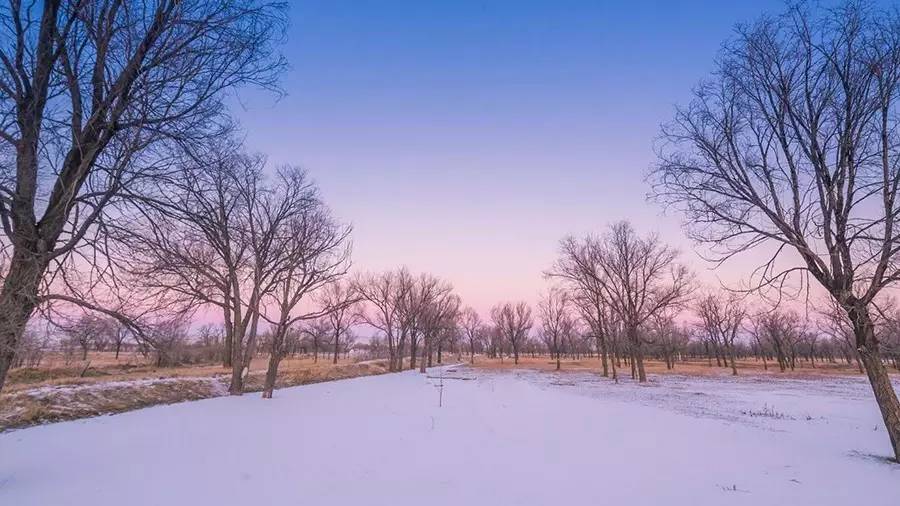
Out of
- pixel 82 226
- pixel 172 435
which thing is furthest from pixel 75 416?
pixel 82 226

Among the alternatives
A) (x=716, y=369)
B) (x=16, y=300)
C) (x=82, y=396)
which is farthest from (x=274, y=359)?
(x=716, y=369)

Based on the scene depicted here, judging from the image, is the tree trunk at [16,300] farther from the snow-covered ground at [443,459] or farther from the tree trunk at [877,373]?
the tree trunk at [877,373]

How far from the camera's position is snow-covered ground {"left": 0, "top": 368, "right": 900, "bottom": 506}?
5625 mm

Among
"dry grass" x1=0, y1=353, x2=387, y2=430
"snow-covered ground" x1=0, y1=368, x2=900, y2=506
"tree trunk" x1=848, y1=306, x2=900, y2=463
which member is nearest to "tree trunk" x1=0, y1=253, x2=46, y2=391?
"snow-covered ground" x1=0, y1=368, x2=900, y2=506

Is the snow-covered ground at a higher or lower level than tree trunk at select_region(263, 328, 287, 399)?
lower

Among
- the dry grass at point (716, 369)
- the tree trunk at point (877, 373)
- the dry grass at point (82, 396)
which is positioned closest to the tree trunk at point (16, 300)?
the dry grass at point (82, 396)

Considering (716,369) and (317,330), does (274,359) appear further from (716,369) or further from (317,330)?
(716,369)

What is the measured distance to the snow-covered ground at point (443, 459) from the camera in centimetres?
562

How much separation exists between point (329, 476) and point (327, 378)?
2733 centimetres

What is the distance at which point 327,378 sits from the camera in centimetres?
3194

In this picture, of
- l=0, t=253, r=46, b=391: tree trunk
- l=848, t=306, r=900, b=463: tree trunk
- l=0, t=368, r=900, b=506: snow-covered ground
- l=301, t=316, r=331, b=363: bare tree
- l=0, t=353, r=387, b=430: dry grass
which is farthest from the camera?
l=301, t=316, r=331, b=363: bare tree

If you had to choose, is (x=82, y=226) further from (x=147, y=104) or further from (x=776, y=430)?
(x=776, y=430)

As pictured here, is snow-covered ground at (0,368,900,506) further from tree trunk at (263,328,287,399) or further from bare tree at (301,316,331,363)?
bare tree at (301,316,331,363)

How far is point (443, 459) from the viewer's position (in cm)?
758
